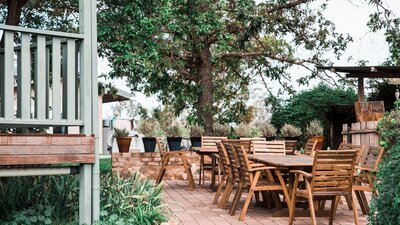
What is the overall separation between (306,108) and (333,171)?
10663 millimetres

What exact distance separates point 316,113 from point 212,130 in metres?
3.34

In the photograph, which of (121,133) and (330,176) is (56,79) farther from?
(121,133)

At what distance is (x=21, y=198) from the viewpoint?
23.4 feet

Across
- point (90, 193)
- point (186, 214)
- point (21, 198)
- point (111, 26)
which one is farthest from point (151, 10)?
point (90, 193)

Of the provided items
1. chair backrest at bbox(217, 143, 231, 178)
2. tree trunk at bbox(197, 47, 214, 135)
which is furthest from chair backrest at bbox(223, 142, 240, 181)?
tree trunk at bbox(197, 47, 214, 135)

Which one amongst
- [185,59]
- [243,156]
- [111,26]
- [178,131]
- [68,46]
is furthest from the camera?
[185,59]

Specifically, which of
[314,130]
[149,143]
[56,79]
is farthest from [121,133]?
[56,79]

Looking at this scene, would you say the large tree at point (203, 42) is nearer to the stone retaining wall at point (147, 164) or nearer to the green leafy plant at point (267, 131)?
the green leafy plant at point (267, 131)

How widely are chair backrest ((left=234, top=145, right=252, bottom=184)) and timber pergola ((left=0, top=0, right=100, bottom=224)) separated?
235cm

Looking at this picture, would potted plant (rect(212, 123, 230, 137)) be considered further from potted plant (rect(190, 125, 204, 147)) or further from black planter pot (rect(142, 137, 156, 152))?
black planter pot (rect(142, 137, 156, 152))

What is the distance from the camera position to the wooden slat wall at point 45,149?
570 cm

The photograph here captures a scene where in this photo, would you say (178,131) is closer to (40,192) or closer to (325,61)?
(325,61)

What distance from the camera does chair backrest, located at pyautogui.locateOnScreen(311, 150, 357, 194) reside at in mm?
6898

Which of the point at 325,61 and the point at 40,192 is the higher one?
the point at 325,61
